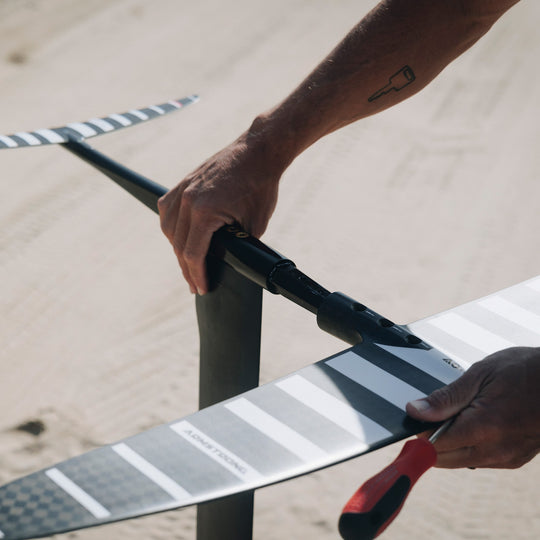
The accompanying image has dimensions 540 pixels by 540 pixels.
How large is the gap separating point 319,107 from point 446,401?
809 mm

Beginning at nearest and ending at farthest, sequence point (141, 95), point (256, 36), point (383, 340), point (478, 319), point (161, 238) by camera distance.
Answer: point (383, 340), point (478, 319), point (161, 238), point (141, 95), point (256, 36)

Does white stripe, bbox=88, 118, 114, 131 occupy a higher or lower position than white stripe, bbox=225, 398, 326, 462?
higher

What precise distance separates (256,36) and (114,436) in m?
4.57

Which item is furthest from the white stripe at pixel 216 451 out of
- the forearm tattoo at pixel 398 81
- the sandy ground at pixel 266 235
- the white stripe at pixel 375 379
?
the sandy ground at pixel 266 235

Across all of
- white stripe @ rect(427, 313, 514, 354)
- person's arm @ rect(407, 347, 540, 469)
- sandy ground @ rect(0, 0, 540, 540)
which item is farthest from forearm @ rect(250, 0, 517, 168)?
sandy ground @ rect(0, 0, 540, 540)

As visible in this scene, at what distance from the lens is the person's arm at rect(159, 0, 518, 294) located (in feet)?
4.82

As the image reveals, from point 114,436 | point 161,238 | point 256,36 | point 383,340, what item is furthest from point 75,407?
point 256,36

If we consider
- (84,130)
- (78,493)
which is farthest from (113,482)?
(84,130)

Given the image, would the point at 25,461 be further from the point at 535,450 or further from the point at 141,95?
the point at 141,95

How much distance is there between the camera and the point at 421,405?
100 cm

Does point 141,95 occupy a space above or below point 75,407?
above

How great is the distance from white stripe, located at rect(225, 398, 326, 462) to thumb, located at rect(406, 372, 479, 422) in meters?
0.15

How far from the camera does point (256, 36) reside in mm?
6398

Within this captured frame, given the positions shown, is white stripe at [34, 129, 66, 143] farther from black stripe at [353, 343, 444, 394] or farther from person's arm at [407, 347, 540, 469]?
person's arm at [407, 347, 540, 469]
